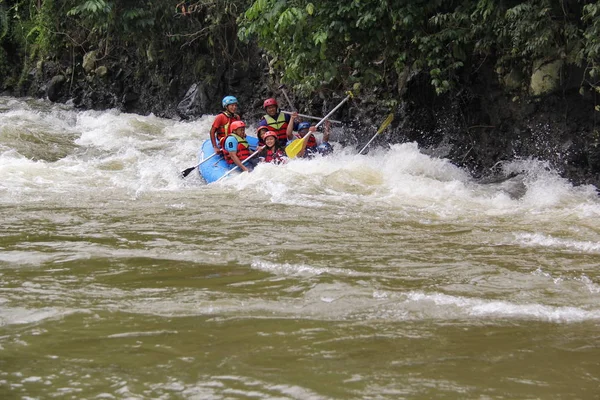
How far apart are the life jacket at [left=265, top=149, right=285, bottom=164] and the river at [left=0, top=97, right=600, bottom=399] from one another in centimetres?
109

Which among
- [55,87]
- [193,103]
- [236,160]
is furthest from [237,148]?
[55,87]

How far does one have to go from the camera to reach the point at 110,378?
278cm

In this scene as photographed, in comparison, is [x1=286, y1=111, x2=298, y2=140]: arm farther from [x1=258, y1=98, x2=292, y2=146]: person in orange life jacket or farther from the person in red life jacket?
the person in red life jacket

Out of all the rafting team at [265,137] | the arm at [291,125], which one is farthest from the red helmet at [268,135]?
the arm at [291,125]

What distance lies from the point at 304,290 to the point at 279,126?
635 centimetres

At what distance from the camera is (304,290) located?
3959mm

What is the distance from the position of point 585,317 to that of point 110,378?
217cm

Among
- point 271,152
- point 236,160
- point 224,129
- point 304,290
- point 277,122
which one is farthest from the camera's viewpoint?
point 277,122

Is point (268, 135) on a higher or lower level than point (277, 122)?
lower

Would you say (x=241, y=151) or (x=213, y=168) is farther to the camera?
(x=241, y=151)

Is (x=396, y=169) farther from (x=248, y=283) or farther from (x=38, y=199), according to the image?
(x=248, y=283)

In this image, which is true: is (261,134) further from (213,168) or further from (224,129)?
(213,168)

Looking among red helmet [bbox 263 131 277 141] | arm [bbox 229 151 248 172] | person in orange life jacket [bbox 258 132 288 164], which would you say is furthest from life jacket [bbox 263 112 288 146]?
arm [bbox 229 151 248 172]

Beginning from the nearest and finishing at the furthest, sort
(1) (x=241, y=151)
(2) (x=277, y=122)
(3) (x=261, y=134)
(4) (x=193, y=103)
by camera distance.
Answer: (1) (x=241, y=151)
(3) (x=261, y=134)
(2) (x=277, y=122)
(4) (x=193, y=103)
